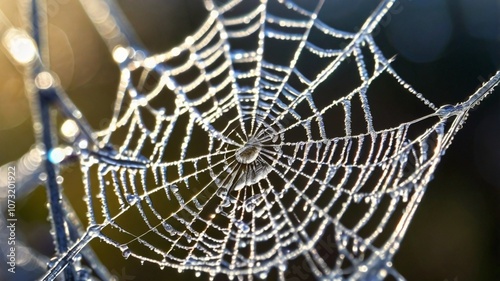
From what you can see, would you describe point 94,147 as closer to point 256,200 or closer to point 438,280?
point 256,200

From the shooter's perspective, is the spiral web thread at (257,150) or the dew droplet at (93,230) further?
the spiral web thread at (257,150)

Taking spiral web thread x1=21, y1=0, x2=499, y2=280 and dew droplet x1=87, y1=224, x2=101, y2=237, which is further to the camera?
spiral web thread x1=21, y1=0, x2=499, y2=280

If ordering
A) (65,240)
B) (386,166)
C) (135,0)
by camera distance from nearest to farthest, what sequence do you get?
(65,240) < (386,166) < (135,0)

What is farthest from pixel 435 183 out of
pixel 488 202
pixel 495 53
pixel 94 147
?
pixel 94 147

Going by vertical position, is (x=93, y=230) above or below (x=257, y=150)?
below

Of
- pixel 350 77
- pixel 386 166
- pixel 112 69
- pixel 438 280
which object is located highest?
pixel 112 69

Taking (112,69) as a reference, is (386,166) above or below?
below

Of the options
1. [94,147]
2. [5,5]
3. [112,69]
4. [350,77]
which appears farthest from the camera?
[112,69]

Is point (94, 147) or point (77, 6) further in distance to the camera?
point (77, 6)
